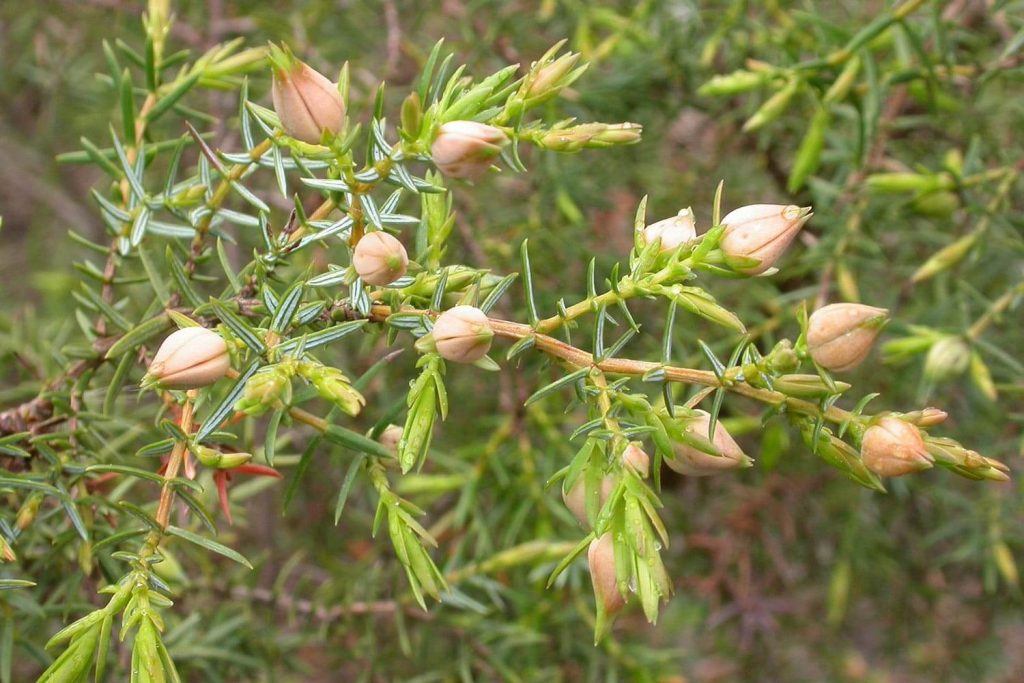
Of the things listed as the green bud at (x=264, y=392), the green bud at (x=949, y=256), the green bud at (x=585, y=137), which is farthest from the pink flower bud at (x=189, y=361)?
the green bud at (x=949, y=256)

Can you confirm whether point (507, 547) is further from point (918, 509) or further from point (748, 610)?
point (918, 509)

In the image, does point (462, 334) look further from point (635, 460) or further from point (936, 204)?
point (936, 204)

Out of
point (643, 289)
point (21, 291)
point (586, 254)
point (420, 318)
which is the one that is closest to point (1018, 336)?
point (586, 254)

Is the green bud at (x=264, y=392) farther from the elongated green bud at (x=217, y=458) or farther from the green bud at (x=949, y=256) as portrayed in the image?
the green bud at (x=949, y=256)

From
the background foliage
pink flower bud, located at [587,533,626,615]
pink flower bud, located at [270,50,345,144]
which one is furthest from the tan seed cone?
the background foliage

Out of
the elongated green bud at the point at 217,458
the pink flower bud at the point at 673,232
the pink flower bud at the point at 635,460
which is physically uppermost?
the pink flower bud at the point at 673,232

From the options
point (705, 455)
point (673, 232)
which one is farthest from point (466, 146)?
point (705, 455)
